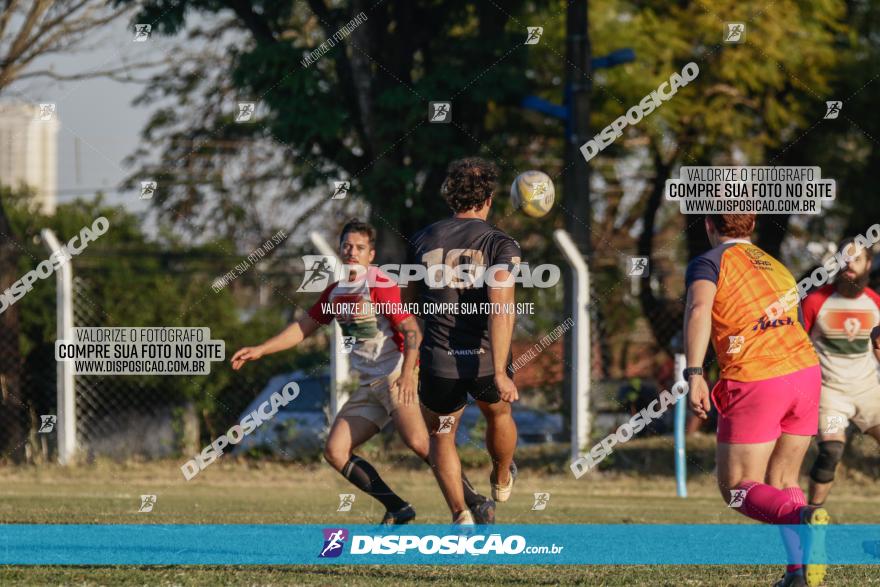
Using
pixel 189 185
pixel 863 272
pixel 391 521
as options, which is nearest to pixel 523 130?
pixel 189 185

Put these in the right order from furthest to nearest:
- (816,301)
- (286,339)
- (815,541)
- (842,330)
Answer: (842,330), (816,301), (286,339), (815,541)

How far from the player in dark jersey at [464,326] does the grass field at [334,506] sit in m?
0.72

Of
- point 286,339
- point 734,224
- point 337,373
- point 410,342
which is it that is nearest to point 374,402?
point 286,339

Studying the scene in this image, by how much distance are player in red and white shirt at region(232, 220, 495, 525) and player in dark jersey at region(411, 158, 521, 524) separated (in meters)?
0.55

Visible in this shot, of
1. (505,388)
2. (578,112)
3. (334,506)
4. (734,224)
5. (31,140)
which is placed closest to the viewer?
(734,224)

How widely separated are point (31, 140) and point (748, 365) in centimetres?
2130

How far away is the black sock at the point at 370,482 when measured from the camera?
7.71 metres

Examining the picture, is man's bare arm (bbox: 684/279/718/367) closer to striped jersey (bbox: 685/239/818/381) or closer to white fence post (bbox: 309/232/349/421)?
striped jersey (bbox: 685/239/818/381)

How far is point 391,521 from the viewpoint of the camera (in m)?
7.73

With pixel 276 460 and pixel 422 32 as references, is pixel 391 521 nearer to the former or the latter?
pixel 276 460

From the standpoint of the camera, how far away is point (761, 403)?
19.2ft

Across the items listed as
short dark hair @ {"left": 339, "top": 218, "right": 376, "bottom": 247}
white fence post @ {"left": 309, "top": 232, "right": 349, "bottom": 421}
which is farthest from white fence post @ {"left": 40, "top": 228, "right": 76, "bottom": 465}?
short dark hair @ {"left": 339, "top": 218, "right": 376, "bottom": 247}

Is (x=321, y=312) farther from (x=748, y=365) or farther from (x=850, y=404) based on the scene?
(x=850, y=404)

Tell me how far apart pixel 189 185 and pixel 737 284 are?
55.4ft
